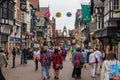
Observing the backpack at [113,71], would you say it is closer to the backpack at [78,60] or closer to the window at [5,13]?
the backpack at [78,60]

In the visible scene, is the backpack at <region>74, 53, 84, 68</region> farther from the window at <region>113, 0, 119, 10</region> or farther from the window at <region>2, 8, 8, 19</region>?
the window at <region>2, 8, 8, 19</region>

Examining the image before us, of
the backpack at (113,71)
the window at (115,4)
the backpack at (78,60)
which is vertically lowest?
the backpack at (78,60)

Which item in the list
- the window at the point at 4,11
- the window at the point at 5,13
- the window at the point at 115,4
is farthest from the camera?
the window at the point at 5,13

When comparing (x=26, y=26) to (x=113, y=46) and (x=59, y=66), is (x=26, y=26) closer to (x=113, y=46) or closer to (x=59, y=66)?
(x=113, y=46)

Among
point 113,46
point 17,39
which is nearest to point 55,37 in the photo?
point 17,39

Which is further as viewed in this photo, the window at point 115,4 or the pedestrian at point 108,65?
the window at point 115,4

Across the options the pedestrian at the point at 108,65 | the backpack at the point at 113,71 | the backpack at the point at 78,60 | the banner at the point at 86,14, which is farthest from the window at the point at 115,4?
the backpack at the point at 113,71

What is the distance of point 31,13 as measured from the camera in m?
92.9

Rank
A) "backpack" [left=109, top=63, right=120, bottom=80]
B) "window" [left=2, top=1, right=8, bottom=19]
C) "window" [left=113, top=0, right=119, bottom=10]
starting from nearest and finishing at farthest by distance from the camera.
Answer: "backpack" [left=109, top=63, right=120, bottom=80], "window" [left=113, top=0, right=119, bottom=10], "window" [left=2, top=1, right=8, bottom=19]

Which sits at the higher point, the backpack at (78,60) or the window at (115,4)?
the window at (115,4)

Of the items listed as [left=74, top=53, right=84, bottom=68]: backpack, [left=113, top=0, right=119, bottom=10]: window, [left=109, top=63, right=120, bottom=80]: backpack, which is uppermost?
[left=113, top=0, right=119, bottom=10]: window

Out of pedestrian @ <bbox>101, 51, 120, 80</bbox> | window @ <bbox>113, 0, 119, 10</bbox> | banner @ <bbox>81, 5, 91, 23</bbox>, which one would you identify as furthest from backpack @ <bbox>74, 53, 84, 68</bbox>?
banner @ <bbox>81, 5, 91, 23</bbox>

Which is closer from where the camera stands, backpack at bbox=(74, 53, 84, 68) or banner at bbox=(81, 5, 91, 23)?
backpack at bbox=(74, 53, 84, 68)

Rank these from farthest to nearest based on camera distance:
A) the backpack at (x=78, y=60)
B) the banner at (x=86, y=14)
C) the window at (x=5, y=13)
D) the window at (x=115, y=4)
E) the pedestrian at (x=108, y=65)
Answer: the banner at (x=86, y=14) < the window at (x=5, y=13) < the window at (x=115, y=4) < the backpack at (x=78, y=60) < the pedestrian at (x=108, y=65)
